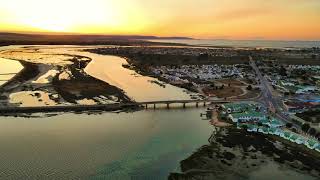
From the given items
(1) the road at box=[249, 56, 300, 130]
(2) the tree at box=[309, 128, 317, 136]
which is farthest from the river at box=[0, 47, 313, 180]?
(1) the road at box=[249, 56, 300, 130]

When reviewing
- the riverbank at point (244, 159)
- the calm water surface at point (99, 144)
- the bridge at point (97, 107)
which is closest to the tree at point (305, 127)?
the riverbank at point (244, 159)

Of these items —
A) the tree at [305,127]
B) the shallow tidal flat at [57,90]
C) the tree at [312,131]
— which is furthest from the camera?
the shallow tidal flat at [57,90]

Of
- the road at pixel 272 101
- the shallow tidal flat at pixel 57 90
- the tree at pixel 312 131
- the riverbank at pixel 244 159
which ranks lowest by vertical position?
the riverbank at pixel 244 159

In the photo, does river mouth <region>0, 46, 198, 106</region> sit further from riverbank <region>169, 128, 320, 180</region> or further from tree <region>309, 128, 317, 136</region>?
tree <region>309, 128, 317, 136</region>

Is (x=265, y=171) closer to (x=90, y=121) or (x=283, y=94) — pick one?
(x=90, y=121)

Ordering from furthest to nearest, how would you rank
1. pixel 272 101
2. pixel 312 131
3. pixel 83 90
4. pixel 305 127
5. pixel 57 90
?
pixel 83 90, pixel 57 90, pixel 272 101, pixel 305 127, pixel 312 131

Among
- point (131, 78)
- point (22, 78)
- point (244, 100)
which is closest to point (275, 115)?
point (244, 100)

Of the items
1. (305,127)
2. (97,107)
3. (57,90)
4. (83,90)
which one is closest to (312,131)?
(305,127)

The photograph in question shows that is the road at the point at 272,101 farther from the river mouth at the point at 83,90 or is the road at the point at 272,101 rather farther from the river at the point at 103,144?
the river mouth at the point at 83,90

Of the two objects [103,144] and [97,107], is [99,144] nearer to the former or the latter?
[103,144]


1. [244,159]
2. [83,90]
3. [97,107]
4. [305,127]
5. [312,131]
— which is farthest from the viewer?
[83,90]

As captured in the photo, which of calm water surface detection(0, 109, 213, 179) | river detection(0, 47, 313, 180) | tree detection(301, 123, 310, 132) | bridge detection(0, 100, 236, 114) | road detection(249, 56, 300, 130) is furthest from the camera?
bridge detection(0, 100, 236, 114)
